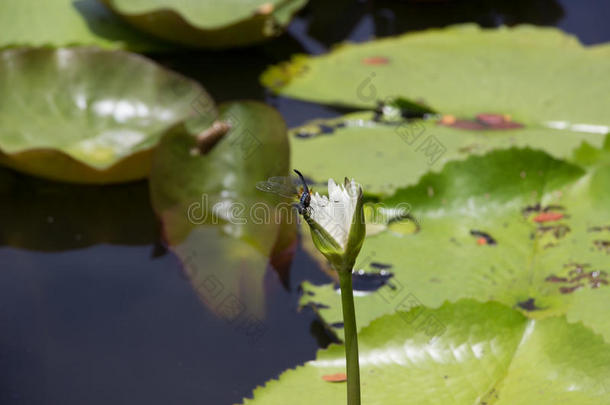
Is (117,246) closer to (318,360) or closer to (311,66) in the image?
(318,360)

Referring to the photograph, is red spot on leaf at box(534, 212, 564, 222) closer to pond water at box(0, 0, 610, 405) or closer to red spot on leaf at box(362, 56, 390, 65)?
pond water at box(0, 0, 610, 405)

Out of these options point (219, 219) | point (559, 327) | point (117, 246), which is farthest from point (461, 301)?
point (117, 246)

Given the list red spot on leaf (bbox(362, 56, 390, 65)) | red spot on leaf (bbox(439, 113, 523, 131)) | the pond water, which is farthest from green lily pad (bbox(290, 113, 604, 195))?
red spot on leaf (bbox(362, 56, 390, 65))

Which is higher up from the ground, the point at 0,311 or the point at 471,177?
the point at 471,177

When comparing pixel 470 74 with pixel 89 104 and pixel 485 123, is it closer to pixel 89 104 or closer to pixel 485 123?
pixel 485 123

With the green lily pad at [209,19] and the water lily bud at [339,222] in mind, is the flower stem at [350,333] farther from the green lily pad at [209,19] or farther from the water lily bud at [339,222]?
the green lily pad at [209,19]

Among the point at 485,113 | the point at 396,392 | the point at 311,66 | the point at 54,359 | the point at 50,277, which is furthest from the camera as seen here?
the point at 311,66
